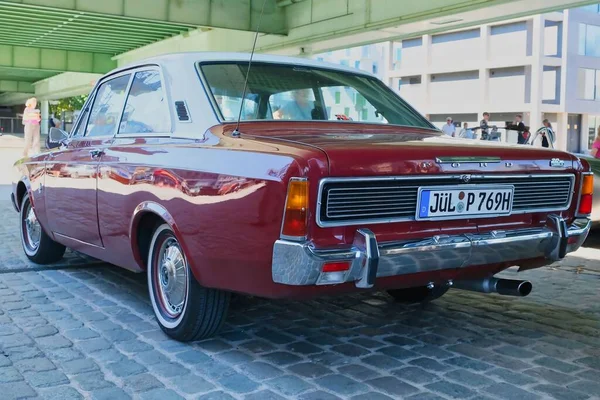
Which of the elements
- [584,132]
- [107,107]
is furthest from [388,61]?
[107,107]

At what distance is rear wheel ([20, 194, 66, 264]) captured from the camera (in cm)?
610

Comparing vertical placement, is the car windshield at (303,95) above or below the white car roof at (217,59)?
below

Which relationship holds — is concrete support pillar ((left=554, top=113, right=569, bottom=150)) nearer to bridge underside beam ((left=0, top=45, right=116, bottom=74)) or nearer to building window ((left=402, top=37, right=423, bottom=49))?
building window ((left=402, top=37, right=423, bottom=49))

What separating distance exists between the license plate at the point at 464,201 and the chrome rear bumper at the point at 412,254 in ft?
0.38

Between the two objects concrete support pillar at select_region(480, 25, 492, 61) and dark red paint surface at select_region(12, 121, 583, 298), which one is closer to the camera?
dark red paint surface at select_region(12, 121, 583, 298)

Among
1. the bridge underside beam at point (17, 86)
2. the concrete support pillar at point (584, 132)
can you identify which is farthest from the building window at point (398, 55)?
the bridge underside beam at point (17, 86)

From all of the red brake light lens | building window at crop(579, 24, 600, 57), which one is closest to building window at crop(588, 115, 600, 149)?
building window at crop(579, 24, 600, 57)

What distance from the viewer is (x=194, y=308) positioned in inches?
149

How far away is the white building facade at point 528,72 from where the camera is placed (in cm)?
4847

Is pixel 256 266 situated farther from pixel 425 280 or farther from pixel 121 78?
pixel 121 78

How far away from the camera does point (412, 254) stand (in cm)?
328

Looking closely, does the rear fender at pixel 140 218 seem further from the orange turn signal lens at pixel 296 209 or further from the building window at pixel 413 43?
the building window at pixel 413 43

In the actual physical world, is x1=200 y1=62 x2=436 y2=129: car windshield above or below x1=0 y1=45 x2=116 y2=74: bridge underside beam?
below

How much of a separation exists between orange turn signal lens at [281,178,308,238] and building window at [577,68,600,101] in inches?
2005
